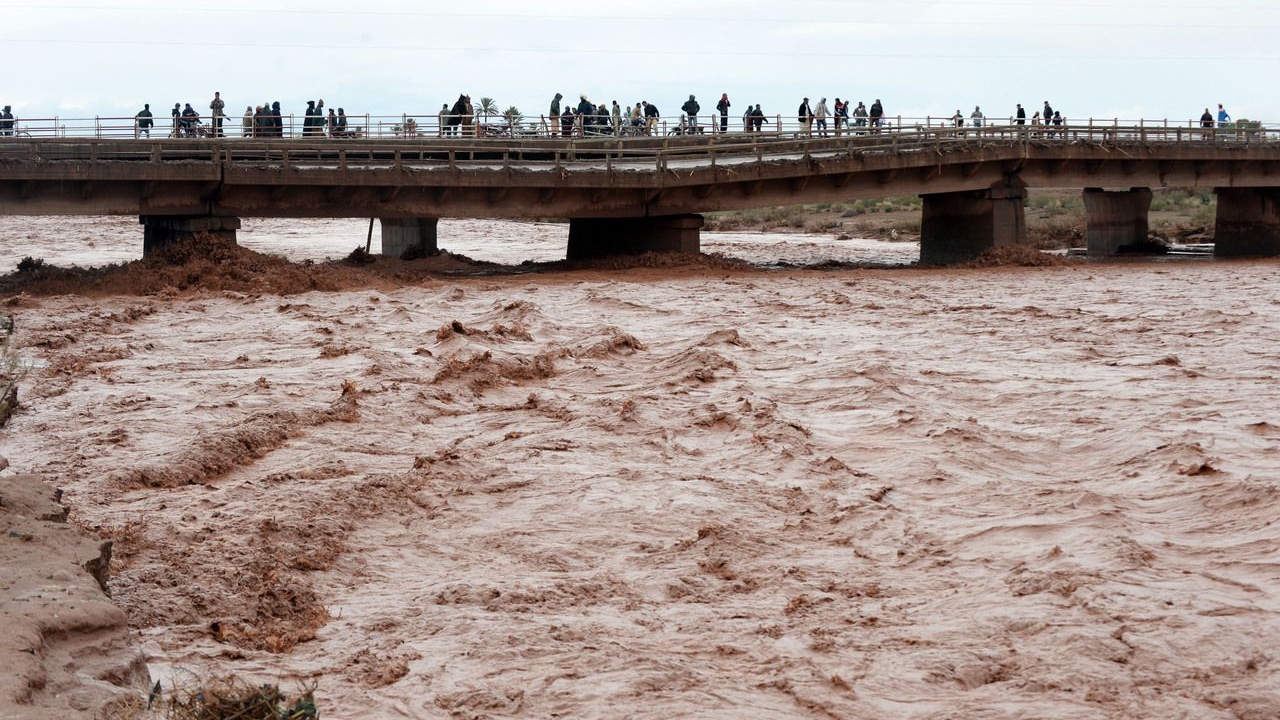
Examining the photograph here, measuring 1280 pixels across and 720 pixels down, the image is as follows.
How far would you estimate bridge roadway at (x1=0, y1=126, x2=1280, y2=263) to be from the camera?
31000 mm

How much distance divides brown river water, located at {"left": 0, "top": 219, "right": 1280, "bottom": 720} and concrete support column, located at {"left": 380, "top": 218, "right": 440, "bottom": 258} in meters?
16.3

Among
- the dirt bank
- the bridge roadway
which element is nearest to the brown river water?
the dirt bank

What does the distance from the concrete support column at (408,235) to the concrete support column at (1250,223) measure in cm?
2308

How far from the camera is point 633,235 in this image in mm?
35406

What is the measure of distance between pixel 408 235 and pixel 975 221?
15.4 m

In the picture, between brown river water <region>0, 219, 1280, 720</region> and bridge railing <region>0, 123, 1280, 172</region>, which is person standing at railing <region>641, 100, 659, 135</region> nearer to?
bridge railing <region>0, 123, 1280, 172</region>

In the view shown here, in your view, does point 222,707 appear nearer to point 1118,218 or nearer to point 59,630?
point 59,630

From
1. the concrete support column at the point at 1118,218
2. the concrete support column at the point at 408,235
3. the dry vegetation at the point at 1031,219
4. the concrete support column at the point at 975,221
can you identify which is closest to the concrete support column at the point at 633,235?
the concrete support column at the point at 408,235

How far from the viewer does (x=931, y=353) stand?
66.5 feet

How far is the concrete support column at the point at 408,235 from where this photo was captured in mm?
39406

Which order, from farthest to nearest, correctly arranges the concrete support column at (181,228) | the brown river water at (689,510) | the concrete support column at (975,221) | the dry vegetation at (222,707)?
the concrete support column at (975,221)
the concrete support column at (181,228)
the brown river water at (689,510)
the dry vegetation at (222,707)

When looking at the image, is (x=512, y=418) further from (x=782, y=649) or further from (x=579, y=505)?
(x=782, y=649)

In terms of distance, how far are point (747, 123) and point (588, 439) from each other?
2551cm

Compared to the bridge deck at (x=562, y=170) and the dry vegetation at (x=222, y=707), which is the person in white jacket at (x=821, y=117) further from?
the dry vegetation at (x=222, y=707)
